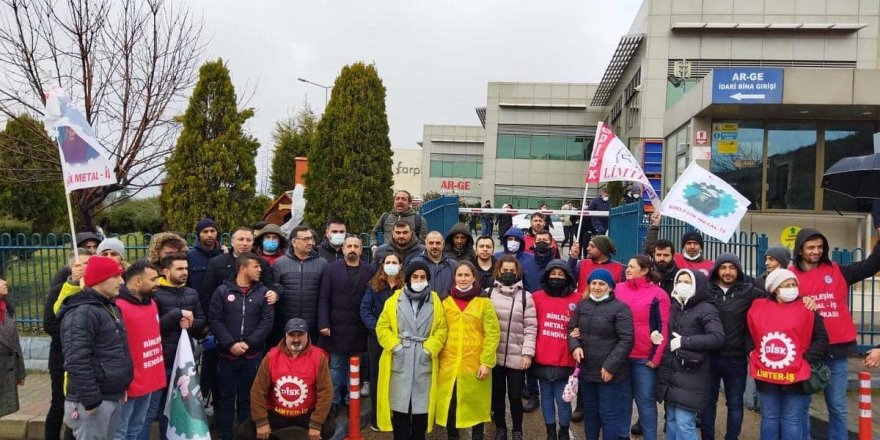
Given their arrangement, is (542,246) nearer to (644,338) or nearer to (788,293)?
(644,338)

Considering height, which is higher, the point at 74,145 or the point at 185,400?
the point at 74,145

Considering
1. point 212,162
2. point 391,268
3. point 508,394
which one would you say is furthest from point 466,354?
point 212,162

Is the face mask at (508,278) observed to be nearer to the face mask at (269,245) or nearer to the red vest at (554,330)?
the red vest at (554,330)

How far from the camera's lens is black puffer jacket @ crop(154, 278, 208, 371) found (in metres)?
4.92

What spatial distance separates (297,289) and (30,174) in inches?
271

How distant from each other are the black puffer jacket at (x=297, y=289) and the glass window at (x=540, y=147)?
109ft

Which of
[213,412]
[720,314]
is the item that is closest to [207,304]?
[213,412]

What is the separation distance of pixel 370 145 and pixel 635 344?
8.72 m

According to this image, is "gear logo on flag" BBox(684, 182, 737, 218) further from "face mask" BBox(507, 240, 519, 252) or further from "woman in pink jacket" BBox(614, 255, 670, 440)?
"face mask" BBox(507, 240, 519, 252)

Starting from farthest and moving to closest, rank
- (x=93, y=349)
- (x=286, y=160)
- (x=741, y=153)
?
(x=286, y=160)
(x=741, y=153)
(x=93, y=349)

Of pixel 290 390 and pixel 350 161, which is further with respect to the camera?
pixel 350 161

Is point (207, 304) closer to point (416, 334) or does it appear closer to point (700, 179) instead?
point (416, 334)

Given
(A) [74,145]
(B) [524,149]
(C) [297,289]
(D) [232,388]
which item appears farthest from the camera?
(B) [524,149]

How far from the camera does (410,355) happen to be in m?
5.14
